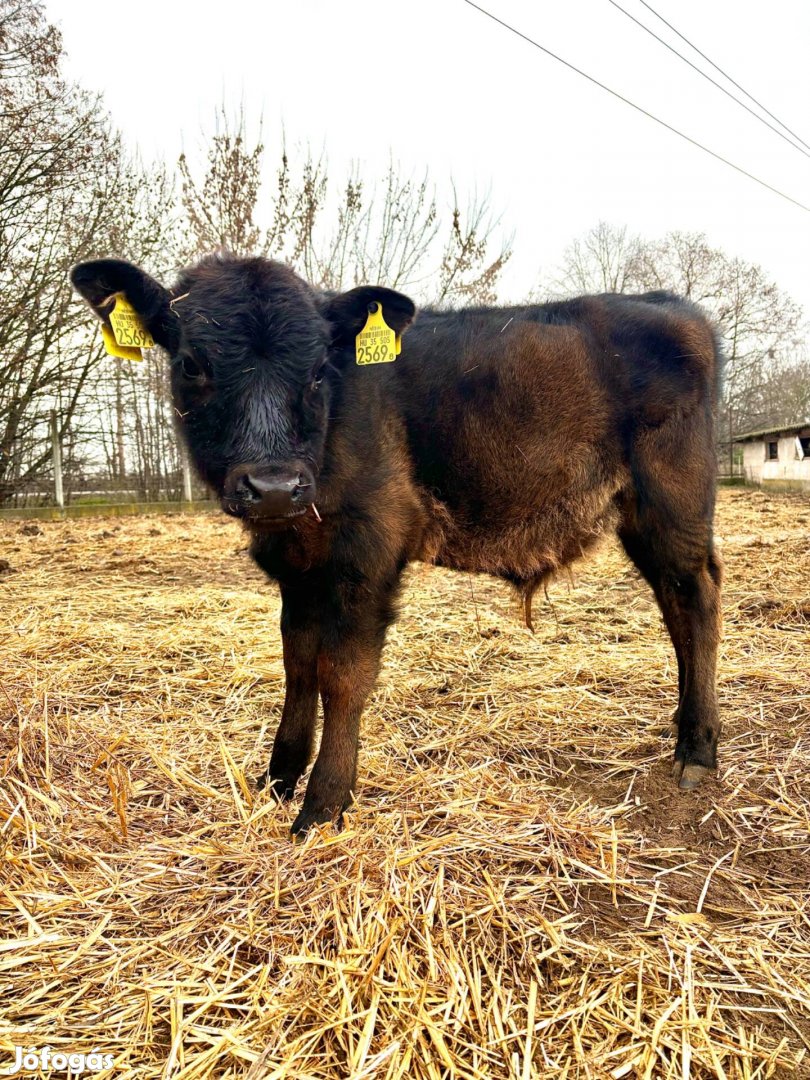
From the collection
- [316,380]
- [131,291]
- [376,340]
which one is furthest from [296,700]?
[131,291]

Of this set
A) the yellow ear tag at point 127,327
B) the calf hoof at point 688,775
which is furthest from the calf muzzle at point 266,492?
the calf hoof at point 688,775

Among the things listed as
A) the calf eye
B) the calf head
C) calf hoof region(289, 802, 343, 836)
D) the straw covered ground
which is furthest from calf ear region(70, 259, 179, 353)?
calf hoof region(289, 802, 343, 836)

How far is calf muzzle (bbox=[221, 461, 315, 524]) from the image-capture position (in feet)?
8.23

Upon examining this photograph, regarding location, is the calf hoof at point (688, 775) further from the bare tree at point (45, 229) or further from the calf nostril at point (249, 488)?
the bare tree at point (45, 229)

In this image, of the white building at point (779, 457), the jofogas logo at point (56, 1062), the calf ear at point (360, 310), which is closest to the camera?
the jofogas logo at point (56, 1062)

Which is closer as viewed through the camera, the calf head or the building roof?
the calf head

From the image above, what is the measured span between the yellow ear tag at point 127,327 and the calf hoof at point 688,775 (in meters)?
3.29

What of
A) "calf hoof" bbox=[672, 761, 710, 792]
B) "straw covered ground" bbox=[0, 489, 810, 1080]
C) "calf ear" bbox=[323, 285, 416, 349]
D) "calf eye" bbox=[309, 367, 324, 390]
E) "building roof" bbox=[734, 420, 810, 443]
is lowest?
"calf hoof" bbox=[672, 761, 710, 792]

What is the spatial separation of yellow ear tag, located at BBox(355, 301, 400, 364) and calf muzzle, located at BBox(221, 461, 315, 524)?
894mm

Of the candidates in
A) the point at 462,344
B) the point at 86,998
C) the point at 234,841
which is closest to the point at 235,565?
the point at 462,344

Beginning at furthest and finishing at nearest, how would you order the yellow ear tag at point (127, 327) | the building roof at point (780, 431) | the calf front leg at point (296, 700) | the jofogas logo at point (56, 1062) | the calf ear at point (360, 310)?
the building roof at point (780, 431) < the calf front leg at point (296, 700) < the calf ear at point (360, 310) < the yellow ear tag at point (127, 327) < the jofogas logo at point (56, 1062)

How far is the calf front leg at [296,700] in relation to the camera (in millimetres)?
3322

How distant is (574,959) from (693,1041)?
360 mm

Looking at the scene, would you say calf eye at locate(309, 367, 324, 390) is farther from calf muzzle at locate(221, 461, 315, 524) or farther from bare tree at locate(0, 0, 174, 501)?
bare tree at locate(0, 0, 174, 501)
